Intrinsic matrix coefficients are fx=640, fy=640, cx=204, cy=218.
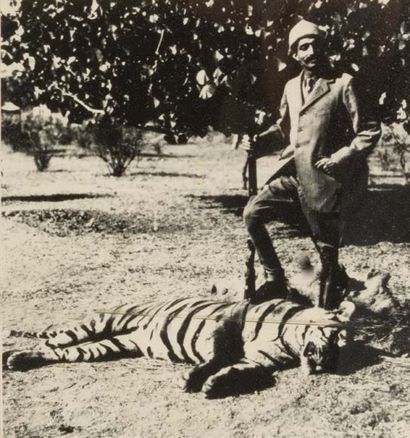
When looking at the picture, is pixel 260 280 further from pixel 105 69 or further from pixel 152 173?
pixel 152 173

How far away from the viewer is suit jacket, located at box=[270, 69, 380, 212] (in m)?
3.65

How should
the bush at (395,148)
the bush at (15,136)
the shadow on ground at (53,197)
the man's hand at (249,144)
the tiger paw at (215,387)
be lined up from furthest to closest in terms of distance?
the bush at (15,136), the shadow on ground at (53,197), the bush at (395,148), the man's hand at (249,144), the tiger paw at (215,387)

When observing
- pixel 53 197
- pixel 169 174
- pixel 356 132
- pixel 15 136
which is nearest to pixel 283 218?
pixel 356 132

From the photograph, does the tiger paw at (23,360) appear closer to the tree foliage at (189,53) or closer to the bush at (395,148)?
the tree foliage at (189,53)

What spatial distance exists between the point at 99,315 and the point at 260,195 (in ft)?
4.61

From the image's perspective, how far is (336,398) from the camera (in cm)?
342

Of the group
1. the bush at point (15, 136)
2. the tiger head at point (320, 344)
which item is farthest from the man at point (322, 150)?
the bush at point (15, 136)

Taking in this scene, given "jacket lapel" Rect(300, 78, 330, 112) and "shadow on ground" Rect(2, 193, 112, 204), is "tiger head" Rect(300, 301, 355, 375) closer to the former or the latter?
"jacket lapel" Rect(300, 78, 330, 112)

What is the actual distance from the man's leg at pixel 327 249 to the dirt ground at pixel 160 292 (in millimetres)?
357

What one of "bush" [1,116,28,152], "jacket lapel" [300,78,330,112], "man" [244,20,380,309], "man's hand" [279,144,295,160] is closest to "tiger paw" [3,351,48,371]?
"man" [244,20,380,309]

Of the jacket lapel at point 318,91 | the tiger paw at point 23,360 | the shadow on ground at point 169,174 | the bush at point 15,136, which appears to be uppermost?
the jacket lapel at point 318,91

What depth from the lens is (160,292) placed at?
4867 millimetres

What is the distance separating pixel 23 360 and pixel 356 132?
8.00ft

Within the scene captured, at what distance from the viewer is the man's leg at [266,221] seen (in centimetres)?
393
